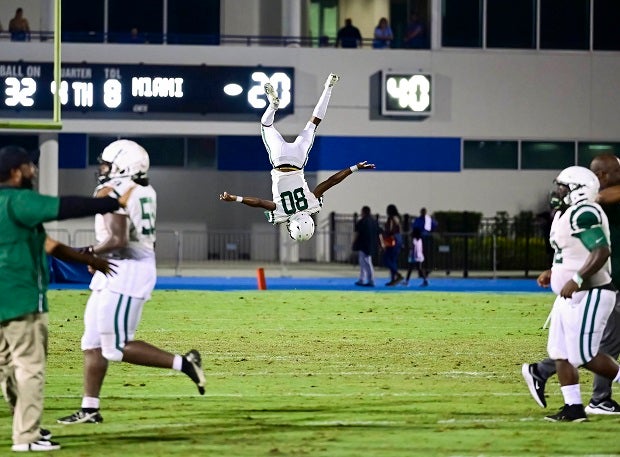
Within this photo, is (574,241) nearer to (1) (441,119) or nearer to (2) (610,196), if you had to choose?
(2) (610,196)

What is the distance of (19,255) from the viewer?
32.2 ft

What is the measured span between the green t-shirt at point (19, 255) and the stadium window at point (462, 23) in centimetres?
3194

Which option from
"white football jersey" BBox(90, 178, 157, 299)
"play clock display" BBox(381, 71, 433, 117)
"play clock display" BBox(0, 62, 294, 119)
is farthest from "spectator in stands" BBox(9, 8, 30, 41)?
"white football jersey" BBox(90, 178, 157, 299)

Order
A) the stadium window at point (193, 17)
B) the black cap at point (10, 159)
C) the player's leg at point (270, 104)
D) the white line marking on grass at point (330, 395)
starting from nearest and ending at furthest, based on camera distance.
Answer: the black cap at point (10, 159)
the white line marking on grass at point (330, 395)
the player's leg at point (270, 104)
the stadium window at point (193, 17)

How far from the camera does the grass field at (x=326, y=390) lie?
33.9ft

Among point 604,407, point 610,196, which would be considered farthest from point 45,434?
point 610,196

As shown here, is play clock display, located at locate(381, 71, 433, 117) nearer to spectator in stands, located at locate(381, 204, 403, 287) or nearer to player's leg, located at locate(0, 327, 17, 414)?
spectator in stands, located at locate(381, 204, 403, 287)

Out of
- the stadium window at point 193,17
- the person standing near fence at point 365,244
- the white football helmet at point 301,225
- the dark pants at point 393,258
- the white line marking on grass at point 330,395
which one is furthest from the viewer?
the stadium window at point 193,17

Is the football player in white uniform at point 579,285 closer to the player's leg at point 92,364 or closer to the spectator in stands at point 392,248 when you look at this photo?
the player's leg at point 92,364

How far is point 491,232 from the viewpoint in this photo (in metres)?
37.7

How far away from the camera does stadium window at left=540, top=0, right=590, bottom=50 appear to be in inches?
1633

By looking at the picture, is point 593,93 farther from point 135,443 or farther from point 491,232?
point 135,443

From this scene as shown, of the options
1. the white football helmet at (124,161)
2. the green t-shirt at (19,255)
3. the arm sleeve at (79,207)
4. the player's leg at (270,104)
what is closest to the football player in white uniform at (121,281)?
the white football helmet at (124,161)

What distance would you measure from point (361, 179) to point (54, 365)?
84.1 ft
